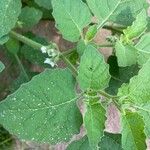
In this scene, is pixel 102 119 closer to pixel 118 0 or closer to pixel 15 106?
pixel 15 106

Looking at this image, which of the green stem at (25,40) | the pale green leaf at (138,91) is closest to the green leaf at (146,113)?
the pale green leaf at (138,91)

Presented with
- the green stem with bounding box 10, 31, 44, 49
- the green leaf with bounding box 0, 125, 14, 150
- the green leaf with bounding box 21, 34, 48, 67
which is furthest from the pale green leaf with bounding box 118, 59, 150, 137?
the green leaf with bounding box 0, 125, 14, 150

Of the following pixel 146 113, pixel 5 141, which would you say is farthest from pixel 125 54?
pixel 5 141

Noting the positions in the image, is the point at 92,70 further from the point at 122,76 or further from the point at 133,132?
the point at 122,76

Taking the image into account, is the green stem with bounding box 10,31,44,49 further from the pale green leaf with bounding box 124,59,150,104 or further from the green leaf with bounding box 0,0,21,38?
the pale green leaf with bounding box 124,59,150,104

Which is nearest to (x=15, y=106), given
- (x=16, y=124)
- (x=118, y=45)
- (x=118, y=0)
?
(x=16, y=124)

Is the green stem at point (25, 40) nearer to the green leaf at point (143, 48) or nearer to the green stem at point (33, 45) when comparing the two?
the green stem at point (33, 45)
